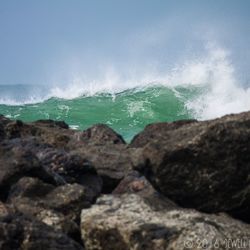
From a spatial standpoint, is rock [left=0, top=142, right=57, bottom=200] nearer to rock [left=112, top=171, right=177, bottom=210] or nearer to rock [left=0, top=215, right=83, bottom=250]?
rock [left=112, top=171, right=177, bottom=210]

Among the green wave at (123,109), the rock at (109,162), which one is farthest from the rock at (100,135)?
the green wave at (123,109)

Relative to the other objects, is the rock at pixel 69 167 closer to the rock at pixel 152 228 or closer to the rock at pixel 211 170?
the rock at pixel 211 170

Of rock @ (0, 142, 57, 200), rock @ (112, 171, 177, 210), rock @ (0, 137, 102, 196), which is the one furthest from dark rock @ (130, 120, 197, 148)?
rock @ (0, 142, 57, 200)

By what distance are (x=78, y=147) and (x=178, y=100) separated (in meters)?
22.9

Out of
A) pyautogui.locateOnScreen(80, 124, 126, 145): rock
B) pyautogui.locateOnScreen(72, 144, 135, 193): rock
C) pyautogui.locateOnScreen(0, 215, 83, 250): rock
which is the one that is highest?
pyautogui.locateOnScreen(80, 124, 126, 145): rock

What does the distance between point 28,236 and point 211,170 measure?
78.8 inches

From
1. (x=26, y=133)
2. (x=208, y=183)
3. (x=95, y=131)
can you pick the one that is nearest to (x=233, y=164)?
(x=208, y=183)

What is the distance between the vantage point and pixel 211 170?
536cm

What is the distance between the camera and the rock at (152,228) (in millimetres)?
4309

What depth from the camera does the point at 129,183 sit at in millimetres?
6613

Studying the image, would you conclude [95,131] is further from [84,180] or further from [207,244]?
[207,244]

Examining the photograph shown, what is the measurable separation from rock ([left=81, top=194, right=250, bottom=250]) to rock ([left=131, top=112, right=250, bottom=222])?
1.12 feet

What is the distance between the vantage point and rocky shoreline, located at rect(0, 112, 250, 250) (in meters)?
4.32

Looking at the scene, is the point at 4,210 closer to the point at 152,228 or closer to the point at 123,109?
the point at 152,228
